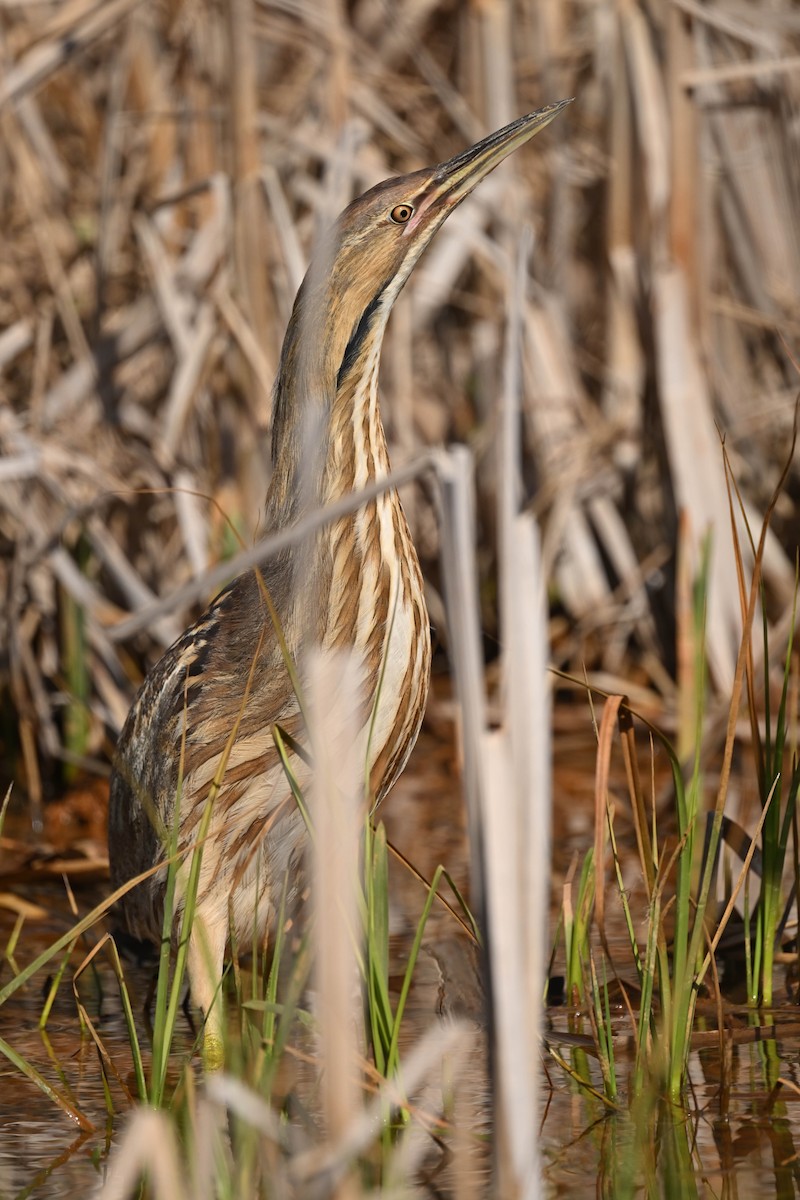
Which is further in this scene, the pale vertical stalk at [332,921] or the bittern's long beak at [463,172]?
the bittern's long beak at [463,172]

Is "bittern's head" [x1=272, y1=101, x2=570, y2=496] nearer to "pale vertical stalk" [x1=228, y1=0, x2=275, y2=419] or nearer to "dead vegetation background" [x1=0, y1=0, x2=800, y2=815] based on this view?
"dead vegetation background" [x1=0, y1=0, x2=800, y2=815]

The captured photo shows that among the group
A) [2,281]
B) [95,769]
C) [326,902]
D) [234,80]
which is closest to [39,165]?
[2,281]

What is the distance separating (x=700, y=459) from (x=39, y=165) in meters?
1.65

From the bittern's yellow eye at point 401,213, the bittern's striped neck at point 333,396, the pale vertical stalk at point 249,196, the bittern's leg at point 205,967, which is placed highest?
the pale vertical stalk at point 249,196

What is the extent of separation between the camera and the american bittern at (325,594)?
2.11 metres

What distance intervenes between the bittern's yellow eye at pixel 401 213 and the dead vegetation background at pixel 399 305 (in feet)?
3.44

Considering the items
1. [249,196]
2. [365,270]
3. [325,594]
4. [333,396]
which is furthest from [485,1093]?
[249,196]

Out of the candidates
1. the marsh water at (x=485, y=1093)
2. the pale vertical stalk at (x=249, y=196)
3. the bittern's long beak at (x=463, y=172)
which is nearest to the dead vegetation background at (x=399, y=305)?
the pale vertical stalk at (x=249, y=196)

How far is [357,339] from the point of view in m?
2.15

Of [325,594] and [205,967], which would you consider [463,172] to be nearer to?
[325,594]

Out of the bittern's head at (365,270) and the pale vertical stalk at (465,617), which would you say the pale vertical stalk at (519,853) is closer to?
the pale vertical stalk at (465,617)

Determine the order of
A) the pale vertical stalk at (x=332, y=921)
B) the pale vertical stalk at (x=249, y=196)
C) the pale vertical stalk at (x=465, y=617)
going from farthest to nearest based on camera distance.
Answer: the pale vertical stalk at (x=249, y=196) → the pale vertical stalk at (x=465, y=617) → the pale vertical stalk at (x=332, y=921)

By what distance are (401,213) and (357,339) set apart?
7.1 inches

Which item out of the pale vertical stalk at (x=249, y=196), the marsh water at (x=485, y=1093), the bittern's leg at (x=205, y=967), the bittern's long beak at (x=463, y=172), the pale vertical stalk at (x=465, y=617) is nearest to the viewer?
the pale vertical stalk at (x=465, y=617)
